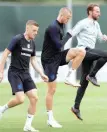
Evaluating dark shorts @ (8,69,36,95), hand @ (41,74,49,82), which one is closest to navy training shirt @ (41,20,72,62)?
hand @ (41,74,49,82)

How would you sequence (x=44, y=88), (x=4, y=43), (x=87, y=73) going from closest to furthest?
(x=87, y=73), (x=44, y=88), (x=4, y=43)

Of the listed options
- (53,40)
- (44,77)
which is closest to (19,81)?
(44,77)

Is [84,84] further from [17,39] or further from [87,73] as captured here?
[17,39]

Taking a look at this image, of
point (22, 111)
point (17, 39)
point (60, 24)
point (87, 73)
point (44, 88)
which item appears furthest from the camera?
point (44, 88)

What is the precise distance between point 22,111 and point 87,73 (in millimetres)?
2416

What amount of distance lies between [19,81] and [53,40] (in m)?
1.16

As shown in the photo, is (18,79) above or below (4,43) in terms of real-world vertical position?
above

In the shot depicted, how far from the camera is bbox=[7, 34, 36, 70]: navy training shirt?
12.3m

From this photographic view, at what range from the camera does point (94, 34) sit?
45.2 ft

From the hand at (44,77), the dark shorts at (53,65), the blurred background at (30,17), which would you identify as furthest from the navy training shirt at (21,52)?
the blurred background at (30,17)

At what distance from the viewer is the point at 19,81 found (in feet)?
40.5

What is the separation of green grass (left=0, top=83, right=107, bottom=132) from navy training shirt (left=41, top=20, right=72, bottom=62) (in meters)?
1.39

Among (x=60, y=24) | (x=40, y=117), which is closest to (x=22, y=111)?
(x=40, y=117)

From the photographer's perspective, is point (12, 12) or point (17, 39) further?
point (12, 12)
